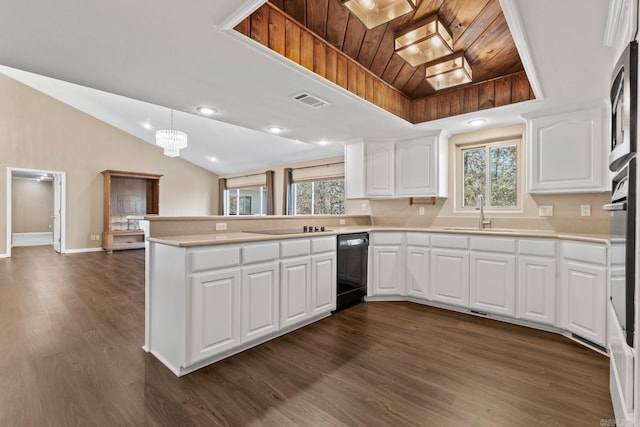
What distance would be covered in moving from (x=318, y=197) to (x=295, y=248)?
462 cm

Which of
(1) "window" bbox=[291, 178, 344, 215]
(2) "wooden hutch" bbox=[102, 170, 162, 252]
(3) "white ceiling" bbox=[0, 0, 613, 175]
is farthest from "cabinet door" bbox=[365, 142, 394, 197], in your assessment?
(2) "wooden hutch" bbox=[102, 170, 162, 252]

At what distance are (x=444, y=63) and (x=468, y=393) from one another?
2554 mm

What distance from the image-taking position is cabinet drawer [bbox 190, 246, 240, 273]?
6.49ft

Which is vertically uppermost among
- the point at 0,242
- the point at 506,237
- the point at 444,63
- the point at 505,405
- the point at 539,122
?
the point at 444,63

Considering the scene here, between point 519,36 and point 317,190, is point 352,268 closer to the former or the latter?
point 519,36

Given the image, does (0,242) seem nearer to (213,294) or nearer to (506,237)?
(213,294)

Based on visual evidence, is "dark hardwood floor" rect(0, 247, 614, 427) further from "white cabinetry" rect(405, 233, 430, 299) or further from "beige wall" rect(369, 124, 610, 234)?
"beige wall" rect(369, 124, 610, 234)

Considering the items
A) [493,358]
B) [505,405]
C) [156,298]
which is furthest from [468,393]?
[156,298]

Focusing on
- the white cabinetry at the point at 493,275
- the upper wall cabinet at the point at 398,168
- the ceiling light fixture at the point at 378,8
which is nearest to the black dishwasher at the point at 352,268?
the upper wall cabinet at the point at 398,168

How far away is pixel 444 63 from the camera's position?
2.63 m

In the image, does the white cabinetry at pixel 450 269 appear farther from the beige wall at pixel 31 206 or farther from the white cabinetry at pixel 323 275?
the beige wall at pixel 31 206

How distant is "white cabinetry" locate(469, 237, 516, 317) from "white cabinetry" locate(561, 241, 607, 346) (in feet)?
1.29

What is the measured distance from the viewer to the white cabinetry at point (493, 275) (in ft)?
9.43

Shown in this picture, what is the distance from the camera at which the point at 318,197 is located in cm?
727
